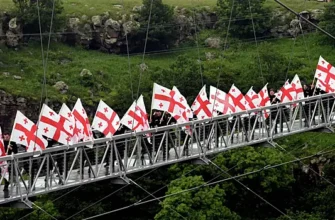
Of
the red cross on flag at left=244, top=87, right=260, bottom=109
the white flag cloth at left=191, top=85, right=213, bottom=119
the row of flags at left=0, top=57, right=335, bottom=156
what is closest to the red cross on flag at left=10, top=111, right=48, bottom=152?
the row of flags at left=0, top=57, right=335, bottom=156

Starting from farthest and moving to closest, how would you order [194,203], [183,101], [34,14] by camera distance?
[34,14] → [194,203] → [183,101]

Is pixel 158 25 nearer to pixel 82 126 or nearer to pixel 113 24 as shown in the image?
pixel 113 24

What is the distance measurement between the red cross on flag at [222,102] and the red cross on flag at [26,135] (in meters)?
9.06

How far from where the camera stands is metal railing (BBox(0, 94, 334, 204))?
2925cm

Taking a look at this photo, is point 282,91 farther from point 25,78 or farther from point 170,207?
point 25,78


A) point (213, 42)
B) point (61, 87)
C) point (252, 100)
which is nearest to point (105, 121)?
point (252, 100)

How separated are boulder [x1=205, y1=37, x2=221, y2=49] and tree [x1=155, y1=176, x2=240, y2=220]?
2308 centimetres

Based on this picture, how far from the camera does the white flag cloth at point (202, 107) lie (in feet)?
121

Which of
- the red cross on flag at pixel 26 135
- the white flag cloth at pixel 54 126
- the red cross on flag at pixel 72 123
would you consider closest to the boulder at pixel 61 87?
the red cross on flag at pixel 72 123

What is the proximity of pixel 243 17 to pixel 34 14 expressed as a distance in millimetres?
13784

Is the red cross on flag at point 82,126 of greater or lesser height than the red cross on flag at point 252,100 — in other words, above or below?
above

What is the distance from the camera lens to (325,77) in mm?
39906

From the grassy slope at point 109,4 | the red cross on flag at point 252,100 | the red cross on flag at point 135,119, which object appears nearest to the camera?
the red cross on flag at point 135,119

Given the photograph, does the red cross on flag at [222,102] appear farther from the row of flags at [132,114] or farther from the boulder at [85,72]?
the boulder at [85,72]
